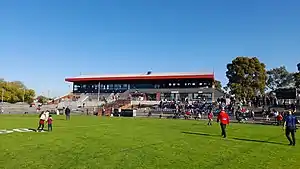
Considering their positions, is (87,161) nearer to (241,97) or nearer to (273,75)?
(241,97)

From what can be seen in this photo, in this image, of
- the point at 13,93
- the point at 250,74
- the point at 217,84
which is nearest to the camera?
the point at 250,74

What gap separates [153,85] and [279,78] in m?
55.8

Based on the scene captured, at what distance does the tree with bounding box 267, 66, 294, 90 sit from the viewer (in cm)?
11966

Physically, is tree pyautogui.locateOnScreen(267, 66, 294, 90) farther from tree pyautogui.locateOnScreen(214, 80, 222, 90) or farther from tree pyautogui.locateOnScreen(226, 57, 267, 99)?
tree pyautogui.locateOnScreen(226, 57, 267, 99)

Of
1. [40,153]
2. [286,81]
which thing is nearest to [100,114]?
[40,153]

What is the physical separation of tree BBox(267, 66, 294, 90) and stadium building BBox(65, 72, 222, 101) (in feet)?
143

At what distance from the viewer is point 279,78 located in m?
123

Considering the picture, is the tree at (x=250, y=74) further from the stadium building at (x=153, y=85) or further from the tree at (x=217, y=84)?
the tree at (x=217, y=84)

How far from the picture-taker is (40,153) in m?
13.3

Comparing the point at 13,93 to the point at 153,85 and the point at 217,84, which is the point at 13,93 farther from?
the point at 217,84

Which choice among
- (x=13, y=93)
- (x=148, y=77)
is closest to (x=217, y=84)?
(x=148, y=77)

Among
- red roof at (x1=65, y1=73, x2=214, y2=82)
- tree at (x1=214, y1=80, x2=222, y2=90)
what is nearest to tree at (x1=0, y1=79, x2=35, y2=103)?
red roof at (x1=65, y1=73, x2=214, y2=82)

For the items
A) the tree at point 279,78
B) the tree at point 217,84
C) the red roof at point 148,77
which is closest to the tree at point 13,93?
the red roof at point 148,77

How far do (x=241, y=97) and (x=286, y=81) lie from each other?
48102mm
